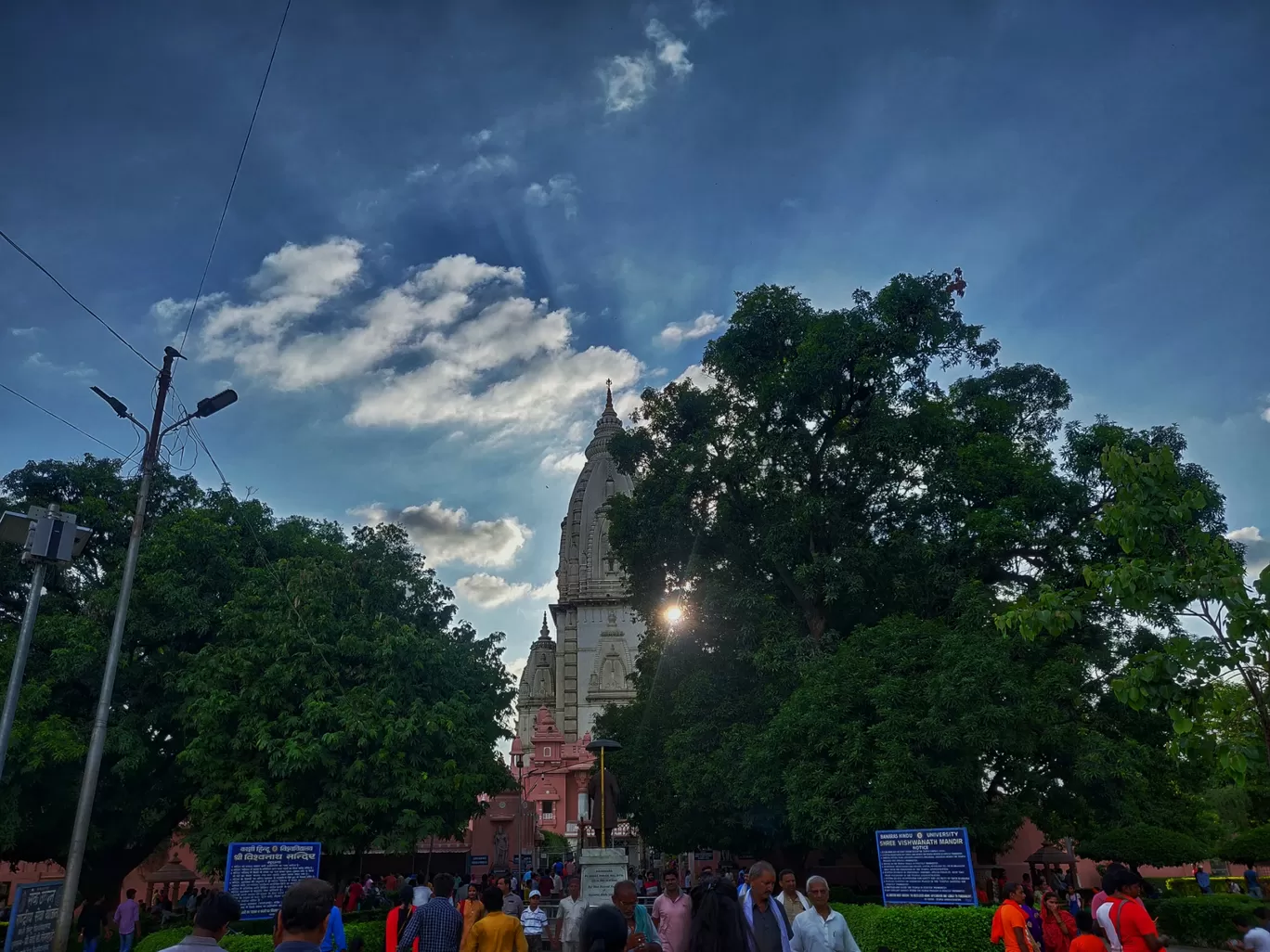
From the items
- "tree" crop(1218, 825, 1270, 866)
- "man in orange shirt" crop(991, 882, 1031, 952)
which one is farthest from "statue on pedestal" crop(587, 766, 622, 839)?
"tree" crop(1218, 825, 1270, 866)

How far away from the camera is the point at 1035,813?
17.9m

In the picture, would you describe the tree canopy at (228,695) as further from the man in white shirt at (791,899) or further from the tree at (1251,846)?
the tree at (1251,846)

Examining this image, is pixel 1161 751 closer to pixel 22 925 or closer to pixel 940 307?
pixel 940 307

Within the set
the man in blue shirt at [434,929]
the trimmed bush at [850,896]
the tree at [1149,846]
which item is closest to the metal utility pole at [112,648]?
the man in blue shirt at [434,929]

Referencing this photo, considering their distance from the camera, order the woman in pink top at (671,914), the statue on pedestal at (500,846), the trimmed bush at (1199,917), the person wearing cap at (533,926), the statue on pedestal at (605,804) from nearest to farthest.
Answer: the woman in pink top at (671,914) → the person wearing cap at (533,926) → the trimmed bush at (1199,917) → the statue on pedestal at (605,804) → the statue on pedestal at (500,846)

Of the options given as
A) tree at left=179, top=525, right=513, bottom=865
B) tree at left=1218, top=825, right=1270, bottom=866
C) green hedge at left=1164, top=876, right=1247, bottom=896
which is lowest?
green hedge at left=1164, top=876, right=1247, bottom=896

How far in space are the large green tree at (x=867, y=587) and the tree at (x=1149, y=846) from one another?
675 mm

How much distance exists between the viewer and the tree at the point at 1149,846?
18.0 meters

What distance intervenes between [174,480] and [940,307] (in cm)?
1920

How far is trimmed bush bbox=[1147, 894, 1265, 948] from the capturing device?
14.9m

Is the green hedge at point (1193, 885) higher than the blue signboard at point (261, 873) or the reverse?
the reverse

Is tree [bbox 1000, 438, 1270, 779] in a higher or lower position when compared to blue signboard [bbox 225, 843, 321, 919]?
higher

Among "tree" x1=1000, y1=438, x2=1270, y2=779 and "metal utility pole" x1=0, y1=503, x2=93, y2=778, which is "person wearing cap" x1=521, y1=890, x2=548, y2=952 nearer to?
"metal utility pole" x1=0, y1=503, x2=93, y2=778

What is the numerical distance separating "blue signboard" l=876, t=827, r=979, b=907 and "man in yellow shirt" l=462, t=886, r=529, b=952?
7174 millimetres
